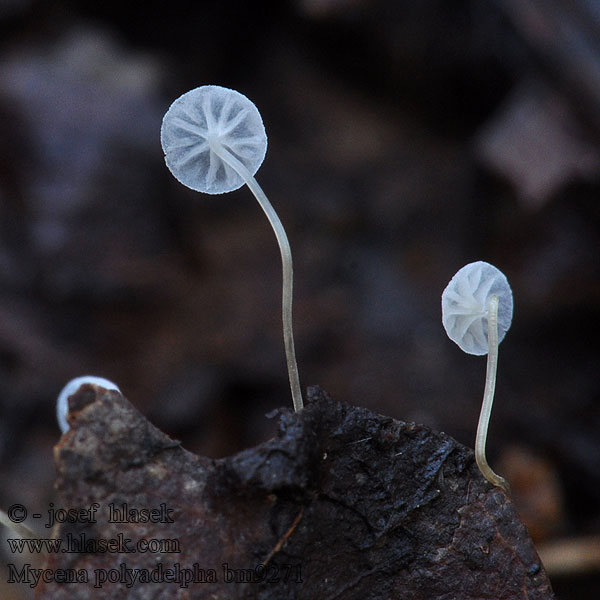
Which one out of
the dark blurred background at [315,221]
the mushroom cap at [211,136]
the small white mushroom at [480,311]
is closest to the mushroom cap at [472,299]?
the small white mushroom at [480,311]

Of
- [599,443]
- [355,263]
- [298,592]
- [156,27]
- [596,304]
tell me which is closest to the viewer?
[298,592]

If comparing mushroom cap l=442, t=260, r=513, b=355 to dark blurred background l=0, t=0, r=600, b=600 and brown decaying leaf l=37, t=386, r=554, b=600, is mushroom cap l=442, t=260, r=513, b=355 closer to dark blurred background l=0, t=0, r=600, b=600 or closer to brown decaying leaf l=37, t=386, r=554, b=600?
brown decaying leaf l=37, t=386, r=554, b=600

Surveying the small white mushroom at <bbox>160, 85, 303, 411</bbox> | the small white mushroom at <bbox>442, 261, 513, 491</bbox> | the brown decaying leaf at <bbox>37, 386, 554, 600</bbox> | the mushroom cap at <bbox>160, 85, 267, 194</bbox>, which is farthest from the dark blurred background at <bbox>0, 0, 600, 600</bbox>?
the mushroom cap at <bbox>160, 85, 267, 194</bbox>

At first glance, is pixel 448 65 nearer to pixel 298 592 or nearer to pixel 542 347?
pixel 542 347

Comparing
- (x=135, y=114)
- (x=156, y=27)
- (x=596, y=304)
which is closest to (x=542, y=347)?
(x=596, y=304)

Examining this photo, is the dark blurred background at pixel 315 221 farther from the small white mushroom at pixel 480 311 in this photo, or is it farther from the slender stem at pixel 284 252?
the slender stem at pixel 284 252

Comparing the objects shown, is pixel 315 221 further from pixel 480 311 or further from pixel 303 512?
pixel 303 512

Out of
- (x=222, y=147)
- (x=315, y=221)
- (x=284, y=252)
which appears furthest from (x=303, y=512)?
(x=315, y=221)
